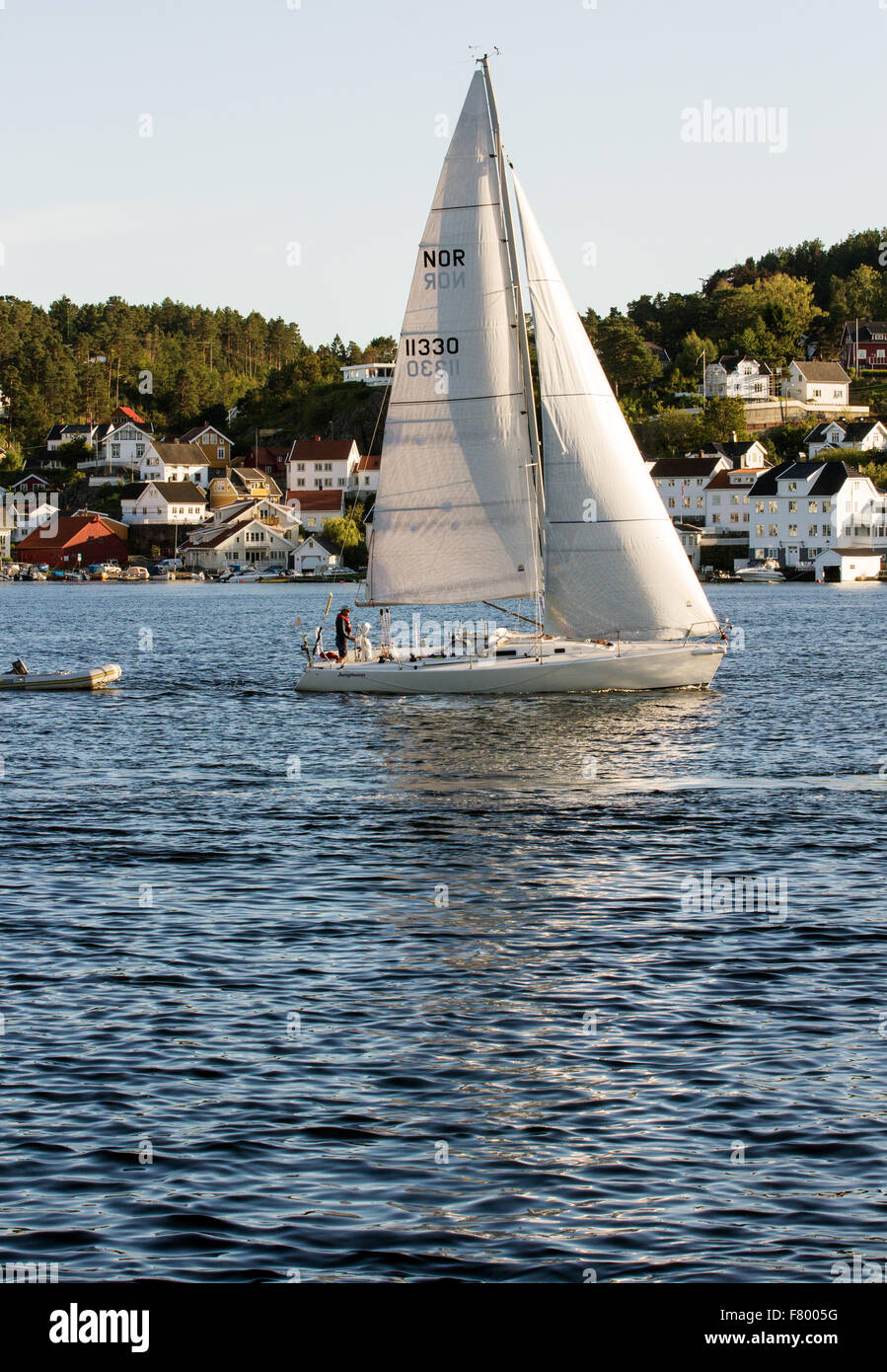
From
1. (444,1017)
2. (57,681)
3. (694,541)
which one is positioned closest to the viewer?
(444,1017)

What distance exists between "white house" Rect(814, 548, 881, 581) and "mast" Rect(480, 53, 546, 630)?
12971 cm

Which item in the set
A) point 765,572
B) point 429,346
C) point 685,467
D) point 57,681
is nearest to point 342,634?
point 429,346

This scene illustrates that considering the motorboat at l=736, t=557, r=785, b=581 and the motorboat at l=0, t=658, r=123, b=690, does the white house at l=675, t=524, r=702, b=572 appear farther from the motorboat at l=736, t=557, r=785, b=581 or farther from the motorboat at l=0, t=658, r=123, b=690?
the motorboat at l=0, t=658, r=123, b=690

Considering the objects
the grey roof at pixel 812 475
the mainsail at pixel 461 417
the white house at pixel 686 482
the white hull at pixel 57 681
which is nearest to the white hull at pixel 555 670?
the mainsail at pixel 461 417

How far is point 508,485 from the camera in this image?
4522 cm

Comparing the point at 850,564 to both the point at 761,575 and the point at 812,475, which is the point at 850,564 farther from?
the point at 812,475

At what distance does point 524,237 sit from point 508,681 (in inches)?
501

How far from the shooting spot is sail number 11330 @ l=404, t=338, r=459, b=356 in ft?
147

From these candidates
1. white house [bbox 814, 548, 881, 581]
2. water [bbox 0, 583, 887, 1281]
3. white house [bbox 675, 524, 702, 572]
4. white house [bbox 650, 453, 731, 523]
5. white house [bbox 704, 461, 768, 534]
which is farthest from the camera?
white house [bbox 650, 453, 731, 523]

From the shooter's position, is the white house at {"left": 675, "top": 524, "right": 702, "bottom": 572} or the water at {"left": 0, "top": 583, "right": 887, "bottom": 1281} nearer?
the water at {"left": 0, "top": 583, "right": 887, "bottom": 1281}

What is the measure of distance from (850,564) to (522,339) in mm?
131271

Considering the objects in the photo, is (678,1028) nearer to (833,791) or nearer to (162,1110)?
(162,1110)

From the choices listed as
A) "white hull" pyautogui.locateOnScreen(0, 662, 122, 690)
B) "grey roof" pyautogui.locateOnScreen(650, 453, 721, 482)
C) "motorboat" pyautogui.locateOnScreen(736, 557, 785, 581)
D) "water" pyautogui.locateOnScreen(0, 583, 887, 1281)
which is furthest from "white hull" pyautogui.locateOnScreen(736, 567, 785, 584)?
"water" pyautogui.locateOnScreen(0, 583, 887, 1281)

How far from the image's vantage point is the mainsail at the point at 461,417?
144 ft
